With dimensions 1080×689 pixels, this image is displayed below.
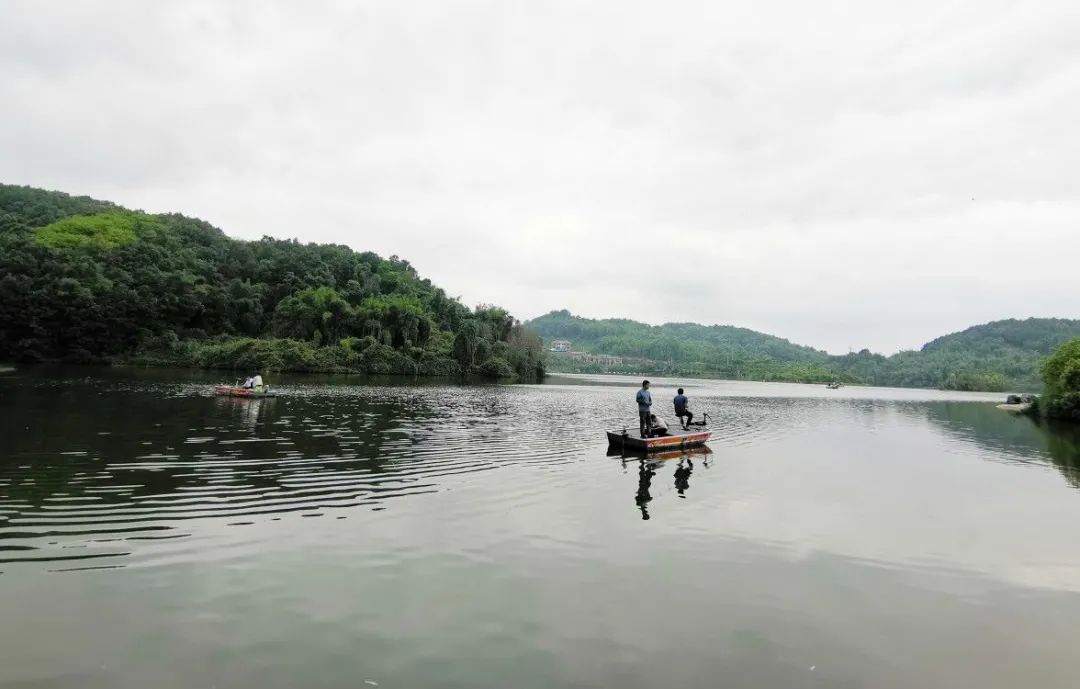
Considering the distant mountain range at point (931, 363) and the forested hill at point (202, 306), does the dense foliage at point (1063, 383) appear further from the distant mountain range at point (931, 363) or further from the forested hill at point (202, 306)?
the distant mountain range at point (931, 363)

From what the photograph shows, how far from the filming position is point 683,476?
17.2 meters

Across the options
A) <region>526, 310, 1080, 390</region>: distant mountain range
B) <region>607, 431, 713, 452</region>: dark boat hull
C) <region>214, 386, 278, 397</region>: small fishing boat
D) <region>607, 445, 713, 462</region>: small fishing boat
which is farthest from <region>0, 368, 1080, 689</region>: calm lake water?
<region>526, 310, 1080, 390</region>: distant mountain range

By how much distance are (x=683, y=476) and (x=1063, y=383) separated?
40.0 metres

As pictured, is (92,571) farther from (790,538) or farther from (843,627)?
(790,538)

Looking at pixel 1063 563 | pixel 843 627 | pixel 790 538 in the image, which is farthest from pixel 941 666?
pixel 1063 563

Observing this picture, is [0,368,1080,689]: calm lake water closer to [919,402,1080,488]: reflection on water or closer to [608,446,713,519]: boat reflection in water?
[608,446,713,519]: boat reflection in water

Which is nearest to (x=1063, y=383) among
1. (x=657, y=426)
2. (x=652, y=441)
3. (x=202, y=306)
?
(x=657, y=426)

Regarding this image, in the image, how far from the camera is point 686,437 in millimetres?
22250

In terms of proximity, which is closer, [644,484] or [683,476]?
[644,484]

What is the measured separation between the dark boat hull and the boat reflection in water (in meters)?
0.21

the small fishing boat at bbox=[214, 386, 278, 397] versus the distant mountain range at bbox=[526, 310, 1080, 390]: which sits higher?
the distant mountain range at bbox=[526, 310, 1080, 390]

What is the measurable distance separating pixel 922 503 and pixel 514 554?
11.6m

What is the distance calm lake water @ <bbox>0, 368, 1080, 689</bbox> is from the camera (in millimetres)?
5941

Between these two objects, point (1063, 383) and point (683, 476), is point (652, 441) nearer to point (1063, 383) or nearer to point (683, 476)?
point (683, 476)
